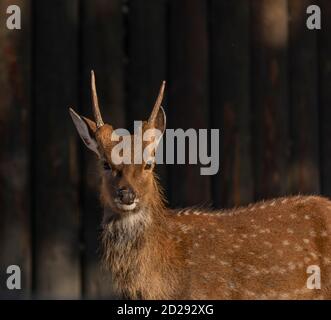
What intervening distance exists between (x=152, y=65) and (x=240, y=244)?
181 cm

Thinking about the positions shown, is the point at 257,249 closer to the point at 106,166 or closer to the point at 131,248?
the point at 131,248

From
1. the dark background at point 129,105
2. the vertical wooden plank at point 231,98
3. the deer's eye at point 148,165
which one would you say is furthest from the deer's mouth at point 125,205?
the vertical wooden plank at point 231,98

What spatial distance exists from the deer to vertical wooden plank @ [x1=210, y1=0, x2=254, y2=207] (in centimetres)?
53

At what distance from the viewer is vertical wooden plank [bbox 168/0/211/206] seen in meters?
8.56

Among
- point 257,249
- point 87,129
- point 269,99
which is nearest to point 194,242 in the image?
point 257,249

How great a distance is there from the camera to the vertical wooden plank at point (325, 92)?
9.09 metres

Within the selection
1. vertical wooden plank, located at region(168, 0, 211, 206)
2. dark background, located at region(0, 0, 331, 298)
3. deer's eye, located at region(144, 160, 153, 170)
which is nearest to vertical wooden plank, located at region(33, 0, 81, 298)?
dark background, located at region(0, 0, 331, 298)

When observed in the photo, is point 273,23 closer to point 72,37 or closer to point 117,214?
point 72,37

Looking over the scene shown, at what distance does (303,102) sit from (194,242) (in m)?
2.02

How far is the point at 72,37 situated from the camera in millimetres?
8586

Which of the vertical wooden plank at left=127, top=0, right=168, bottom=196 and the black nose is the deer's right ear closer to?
the black nose

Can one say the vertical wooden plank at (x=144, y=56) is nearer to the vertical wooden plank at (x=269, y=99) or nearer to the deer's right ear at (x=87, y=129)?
the vertical wooden plank at (x=269, y=99)
